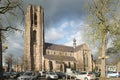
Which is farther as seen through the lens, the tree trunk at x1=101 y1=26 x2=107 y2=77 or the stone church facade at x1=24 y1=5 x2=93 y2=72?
the stone church facade at x1=24 y1=5 x2=93 y2=72

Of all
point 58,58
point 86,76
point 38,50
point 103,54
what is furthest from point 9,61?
point 103,54

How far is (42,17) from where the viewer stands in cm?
12888

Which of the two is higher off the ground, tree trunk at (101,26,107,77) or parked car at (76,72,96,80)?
tree trunk at (101,26,107,77)

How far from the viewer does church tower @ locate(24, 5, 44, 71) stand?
399 feet

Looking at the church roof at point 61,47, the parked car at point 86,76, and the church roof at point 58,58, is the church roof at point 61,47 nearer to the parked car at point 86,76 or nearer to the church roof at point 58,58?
the church roof at point 58,58

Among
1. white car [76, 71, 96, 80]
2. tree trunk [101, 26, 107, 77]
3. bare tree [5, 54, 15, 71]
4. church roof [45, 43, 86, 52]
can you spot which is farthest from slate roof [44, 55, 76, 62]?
tree trunk [101, 26, 107, 77]

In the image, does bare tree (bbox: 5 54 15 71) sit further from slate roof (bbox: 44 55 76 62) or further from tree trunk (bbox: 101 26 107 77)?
tree trunk (bbox: 101 26 107 77)

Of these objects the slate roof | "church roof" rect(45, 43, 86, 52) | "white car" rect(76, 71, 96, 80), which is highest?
"church roof" rect(45, 43, 86, 52)

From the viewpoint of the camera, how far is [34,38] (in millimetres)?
126938

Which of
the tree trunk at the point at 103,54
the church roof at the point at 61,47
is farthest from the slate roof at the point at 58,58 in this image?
the tree trunk at the point at 103,54

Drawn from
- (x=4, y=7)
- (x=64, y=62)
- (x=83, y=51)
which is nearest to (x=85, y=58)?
(x=83, y=51)

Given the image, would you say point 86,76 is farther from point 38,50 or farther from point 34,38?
point 34,38

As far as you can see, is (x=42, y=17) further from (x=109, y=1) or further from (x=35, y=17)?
(x=109, y=1)

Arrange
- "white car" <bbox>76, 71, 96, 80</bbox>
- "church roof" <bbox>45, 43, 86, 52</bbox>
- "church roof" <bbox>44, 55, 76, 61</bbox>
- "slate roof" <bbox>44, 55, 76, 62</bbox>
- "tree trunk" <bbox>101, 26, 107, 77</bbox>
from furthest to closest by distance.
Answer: "church roof" <bbox>45, 43, 86, 52</bbox>, "slate roof" <bbox>44, 55, 76, 62</bbox>, "church roof" <bbox>44, 55, 76, 61</bbox>, "white car" <bbox>76, 71, 96, 80</bbox>, "tree trunk" <bbox>101, 26, 107, 77</bbox>
